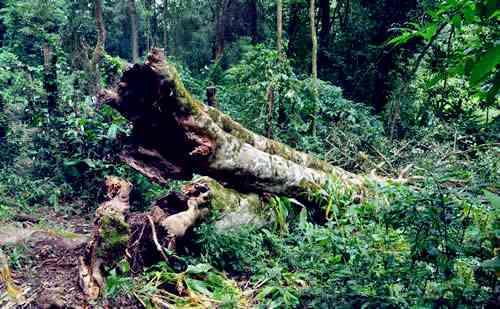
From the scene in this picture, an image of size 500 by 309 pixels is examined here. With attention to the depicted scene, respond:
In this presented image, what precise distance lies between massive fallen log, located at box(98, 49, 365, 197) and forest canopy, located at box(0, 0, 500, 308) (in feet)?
0.05

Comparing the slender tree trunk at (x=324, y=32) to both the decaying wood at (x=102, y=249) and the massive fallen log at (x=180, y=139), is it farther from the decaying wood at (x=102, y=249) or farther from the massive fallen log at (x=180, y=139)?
the decaying wood at (x=102, y=249)

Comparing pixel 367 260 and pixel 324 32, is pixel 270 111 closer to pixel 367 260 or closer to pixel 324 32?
pixel 367 260

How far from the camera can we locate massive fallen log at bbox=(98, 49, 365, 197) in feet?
13.4

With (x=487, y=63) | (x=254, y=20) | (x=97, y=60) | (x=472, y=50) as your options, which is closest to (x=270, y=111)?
(x=97, y=60)

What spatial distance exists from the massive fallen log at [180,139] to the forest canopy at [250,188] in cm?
2

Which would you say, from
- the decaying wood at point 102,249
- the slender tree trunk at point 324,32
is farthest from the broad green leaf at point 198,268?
the slender tree trunk at point 324,32

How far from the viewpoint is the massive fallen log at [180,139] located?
407cm

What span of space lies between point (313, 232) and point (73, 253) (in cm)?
233

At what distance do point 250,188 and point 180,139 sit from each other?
123cm

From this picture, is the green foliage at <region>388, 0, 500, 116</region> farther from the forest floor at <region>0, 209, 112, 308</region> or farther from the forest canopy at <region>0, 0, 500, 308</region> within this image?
the forest floor at <region>0, 209, 112, 308</region>

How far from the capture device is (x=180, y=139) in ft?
14.1

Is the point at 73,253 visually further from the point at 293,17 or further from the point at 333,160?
the point at 293,17

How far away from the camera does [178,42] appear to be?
1806cm

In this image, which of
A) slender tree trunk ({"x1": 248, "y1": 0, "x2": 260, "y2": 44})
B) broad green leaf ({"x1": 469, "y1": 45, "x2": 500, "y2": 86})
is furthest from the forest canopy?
slender tree trunk ({"x1": 248, "y1": 0, "x2": 260, "y2": 44})
